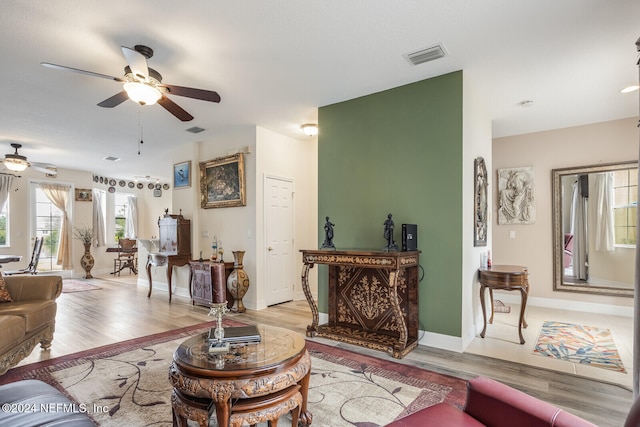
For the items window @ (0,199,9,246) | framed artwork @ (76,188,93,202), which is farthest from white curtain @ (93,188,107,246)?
window @ (0,199,9,246)

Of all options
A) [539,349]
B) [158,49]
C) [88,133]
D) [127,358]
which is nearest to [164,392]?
[127,358]

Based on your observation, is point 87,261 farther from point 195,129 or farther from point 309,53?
point 309,53

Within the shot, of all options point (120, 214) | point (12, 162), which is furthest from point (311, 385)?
point (120, 214)

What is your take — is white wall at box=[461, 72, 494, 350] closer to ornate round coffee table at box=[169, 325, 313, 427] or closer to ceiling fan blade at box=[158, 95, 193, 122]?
ornate round coffee table at box=[169, 325, 313, 427]

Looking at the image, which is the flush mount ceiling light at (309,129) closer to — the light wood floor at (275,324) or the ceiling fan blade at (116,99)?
the ceiling fan blade at (116,99)

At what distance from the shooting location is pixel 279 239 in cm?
555

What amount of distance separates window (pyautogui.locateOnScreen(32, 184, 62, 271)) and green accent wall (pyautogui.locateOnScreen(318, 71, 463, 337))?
809 centimetres

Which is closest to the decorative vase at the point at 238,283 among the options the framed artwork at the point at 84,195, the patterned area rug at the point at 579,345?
the patterned area rug at the point at 579,345

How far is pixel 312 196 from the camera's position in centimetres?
605

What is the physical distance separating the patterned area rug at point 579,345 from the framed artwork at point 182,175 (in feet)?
19.7

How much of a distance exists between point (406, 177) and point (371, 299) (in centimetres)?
149

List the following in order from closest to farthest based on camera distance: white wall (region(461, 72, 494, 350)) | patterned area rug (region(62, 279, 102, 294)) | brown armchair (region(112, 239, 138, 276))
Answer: white wall (region(461, 72, 494, 350))
patterned area rug (region(62, 279, 102, 294))
brown armchair (region(112, 239, 138, 276))

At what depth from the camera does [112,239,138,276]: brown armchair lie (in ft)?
31.2

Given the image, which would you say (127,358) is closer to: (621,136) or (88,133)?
(88,133)
